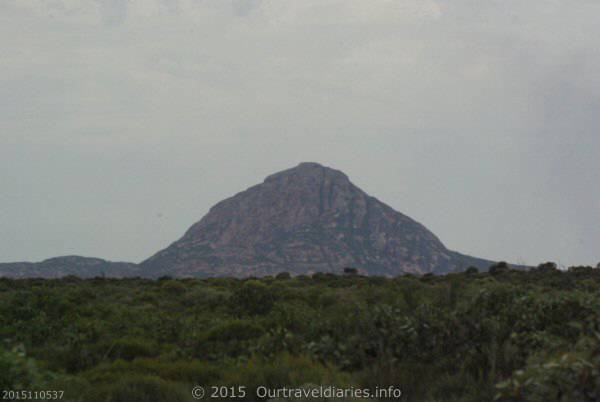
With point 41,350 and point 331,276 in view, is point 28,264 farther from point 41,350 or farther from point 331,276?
point 41,350

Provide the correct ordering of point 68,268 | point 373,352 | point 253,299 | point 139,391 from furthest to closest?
point 68,268 → point 253,299 → point 373,352 → point 139,391

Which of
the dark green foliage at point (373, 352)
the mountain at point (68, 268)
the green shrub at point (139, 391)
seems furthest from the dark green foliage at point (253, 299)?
the mountain at point (68, 268)

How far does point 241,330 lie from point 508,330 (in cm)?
575

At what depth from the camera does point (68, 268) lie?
16388 centimetres

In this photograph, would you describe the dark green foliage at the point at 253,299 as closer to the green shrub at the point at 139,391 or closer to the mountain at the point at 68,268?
the green shrub at the point at 139,391

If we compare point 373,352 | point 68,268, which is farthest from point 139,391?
point 68,268

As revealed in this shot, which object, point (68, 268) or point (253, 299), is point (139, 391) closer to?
point (253, 299)

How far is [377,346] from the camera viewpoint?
31.0ft

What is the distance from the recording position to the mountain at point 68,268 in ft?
469

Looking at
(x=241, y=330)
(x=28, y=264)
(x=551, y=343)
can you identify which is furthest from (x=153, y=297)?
(x=28, y=264)

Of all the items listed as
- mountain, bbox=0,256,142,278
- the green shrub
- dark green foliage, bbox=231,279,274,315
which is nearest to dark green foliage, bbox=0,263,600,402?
the green shrub

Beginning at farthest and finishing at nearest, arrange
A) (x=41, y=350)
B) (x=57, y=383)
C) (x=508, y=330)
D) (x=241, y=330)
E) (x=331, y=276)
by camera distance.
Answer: (x=331, y=276)
(x=241, y=330)
(x=41, y=350)
(x=508, y=330)
(x=57, y=383)

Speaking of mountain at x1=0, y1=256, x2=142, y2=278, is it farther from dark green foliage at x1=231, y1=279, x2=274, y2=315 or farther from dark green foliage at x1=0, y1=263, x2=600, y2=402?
dark green foliage at x1=0, y1=263, x2=600, y2=402

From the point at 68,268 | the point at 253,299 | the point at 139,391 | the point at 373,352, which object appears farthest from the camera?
the point at 68,268
